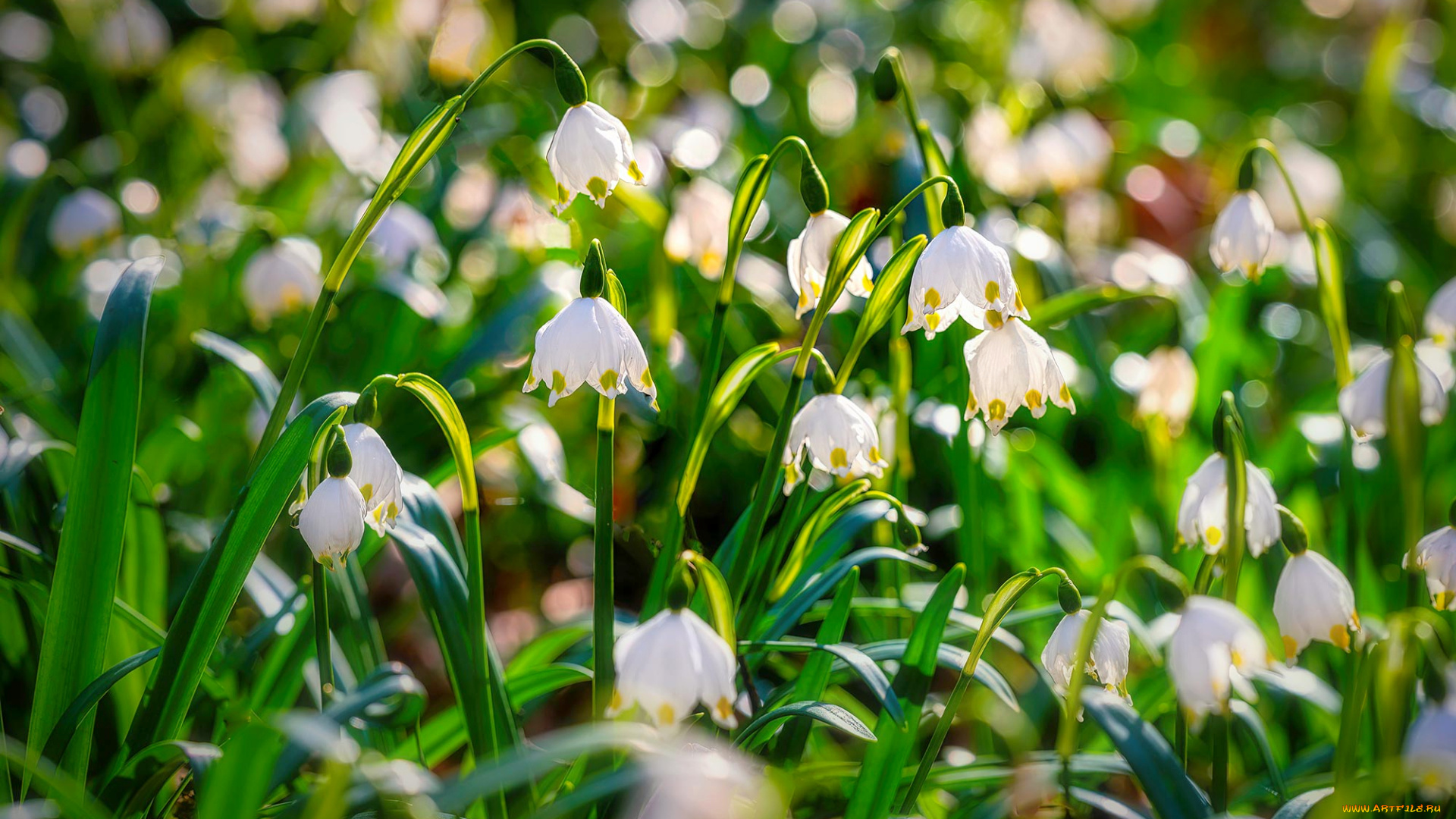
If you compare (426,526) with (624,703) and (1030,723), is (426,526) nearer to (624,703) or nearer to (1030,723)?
(624,703)

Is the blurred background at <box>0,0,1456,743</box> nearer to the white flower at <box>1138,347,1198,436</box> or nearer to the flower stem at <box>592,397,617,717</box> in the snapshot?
the white flower at <box>1138,347,1198,436</box>

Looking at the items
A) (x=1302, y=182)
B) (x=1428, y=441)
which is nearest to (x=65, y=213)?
(x=1428, y=441)

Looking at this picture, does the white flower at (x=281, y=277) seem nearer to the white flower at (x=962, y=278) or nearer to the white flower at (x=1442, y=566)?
the white flower at (x=962, y=278)

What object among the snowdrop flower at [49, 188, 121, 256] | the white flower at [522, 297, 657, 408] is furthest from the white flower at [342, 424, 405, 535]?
the snowdrop flower at [49, 188, 121, 256]

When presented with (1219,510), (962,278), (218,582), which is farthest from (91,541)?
(1219,510)

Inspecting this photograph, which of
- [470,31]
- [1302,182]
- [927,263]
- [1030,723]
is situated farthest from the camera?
[1302,182]

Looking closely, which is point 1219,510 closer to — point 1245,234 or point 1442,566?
point 1442,566
